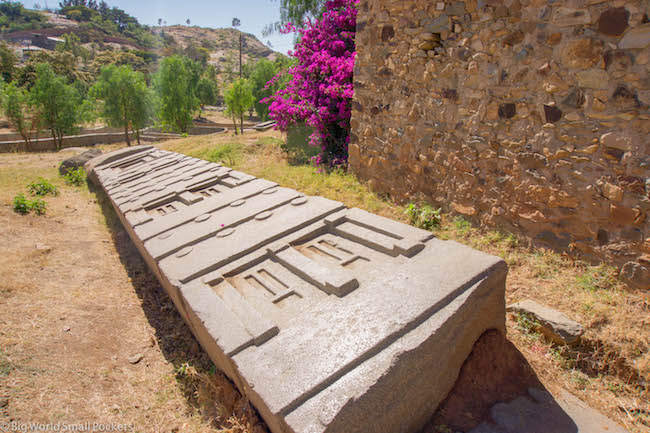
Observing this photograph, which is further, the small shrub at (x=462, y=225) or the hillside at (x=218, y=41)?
the hillside at (x=218, y=41)

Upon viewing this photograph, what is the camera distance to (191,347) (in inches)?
102

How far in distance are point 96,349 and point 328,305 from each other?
176cm

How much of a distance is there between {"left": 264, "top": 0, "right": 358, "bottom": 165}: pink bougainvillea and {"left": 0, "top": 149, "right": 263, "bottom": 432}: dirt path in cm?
377

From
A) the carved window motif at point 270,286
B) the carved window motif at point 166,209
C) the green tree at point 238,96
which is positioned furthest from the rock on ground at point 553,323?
the green tree at point 238,96

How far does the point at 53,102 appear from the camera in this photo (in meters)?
13.8

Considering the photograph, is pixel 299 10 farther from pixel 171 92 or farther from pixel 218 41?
pixel 218 41

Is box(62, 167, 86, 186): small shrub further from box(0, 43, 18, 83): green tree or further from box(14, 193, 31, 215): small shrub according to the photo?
box(0, 43, 18, 83): green tree

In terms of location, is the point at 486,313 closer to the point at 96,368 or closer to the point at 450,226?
the point at 450,226

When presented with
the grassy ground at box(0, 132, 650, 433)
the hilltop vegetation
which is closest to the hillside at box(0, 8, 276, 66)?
the hilltop vegetation

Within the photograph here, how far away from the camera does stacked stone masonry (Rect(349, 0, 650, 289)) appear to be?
2.52m

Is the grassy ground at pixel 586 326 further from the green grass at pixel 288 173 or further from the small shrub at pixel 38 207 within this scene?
the small shrub at pixel 38 207

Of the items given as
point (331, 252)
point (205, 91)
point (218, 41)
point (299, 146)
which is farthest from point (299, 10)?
point (218, 41)

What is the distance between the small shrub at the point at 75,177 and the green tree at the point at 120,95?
7318mm

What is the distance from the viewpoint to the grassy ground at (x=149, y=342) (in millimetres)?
2016
